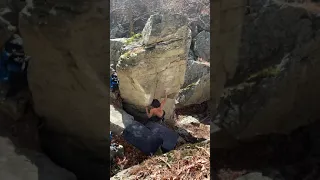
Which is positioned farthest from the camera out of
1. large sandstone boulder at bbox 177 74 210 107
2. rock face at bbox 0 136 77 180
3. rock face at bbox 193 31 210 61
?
rock face at bbox 193 31 210 61

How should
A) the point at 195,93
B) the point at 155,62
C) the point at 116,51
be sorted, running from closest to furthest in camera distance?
the point at 155,62 < the point at 116,51 < the point at 195,93

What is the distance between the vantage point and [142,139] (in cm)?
352

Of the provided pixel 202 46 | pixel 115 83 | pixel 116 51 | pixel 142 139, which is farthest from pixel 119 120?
pixel 202 46

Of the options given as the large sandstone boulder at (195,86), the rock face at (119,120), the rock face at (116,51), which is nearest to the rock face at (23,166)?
the rock face at (119,120)

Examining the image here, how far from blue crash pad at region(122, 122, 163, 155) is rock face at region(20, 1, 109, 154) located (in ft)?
6.67

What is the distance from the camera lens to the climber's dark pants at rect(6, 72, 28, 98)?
130 centimetres

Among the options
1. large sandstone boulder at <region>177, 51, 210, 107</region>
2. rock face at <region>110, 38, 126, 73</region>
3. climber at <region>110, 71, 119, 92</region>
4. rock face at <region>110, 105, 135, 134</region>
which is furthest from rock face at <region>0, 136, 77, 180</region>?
large sandstone boulder at <region>177, 51, 210, 107</region>

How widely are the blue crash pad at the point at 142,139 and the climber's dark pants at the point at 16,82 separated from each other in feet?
6.96

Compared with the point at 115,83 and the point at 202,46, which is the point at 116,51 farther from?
the point at 202,46

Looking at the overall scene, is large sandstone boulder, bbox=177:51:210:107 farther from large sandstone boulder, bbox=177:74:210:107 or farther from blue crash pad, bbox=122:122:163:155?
blue crash pad, bbox=122:122:163:155

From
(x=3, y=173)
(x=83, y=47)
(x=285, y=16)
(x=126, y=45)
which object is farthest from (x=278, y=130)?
(x=126, y=45)

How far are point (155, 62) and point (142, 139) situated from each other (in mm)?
1745

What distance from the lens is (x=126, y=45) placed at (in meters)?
5.30

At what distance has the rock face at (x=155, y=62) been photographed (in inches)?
192
